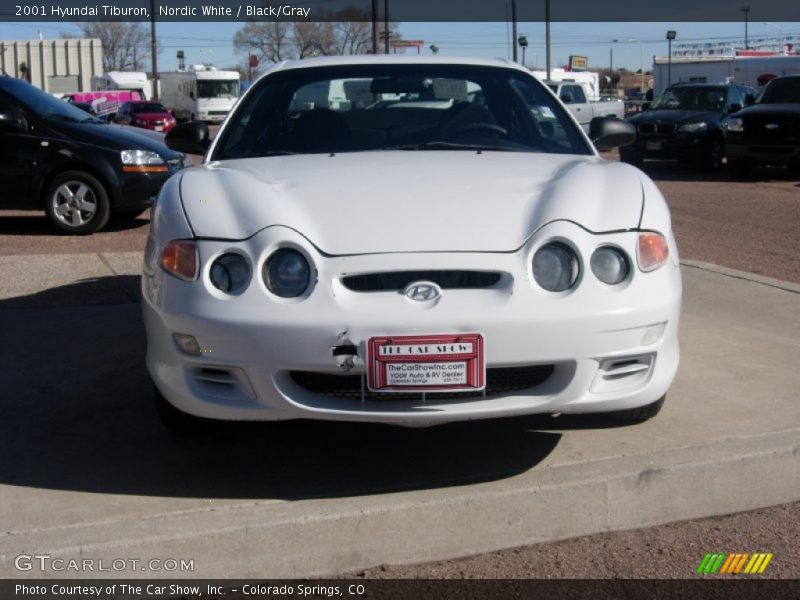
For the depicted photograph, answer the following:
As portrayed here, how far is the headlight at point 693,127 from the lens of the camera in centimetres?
1791

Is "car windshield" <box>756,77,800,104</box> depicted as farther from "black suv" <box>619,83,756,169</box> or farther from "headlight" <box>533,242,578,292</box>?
"headlight" <box>533,242,578,292</box>

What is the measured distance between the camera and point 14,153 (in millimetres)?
9805

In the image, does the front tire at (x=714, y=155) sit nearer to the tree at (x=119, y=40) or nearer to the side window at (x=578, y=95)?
the side window at (x=578, y=95)

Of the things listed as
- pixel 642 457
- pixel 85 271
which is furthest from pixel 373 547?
pixel 85 271

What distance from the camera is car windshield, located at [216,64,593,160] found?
4.55 metres

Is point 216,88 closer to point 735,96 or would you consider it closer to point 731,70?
point 731,70

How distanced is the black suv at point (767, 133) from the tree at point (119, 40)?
3288 inches

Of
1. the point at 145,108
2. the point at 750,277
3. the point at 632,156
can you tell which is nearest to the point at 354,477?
the point at 750,277

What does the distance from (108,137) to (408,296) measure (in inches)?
301

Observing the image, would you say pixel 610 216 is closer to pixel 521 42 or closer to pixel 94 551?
pixel 94 551

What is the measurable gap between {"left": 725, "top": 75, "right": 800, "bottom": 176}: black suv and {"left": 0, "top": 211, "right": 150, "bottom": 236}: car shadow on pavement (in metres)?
9.88

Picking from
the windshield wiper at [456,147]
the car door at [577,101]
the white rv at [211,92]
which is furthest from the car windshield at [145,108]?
the windshield wiper at [456,147]

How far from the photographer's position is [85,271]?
7414 mm

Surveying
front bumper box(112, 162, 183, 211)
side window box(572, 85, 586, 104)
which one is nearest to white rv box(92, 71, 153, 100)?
side window box(572, 85, 586, 104)
